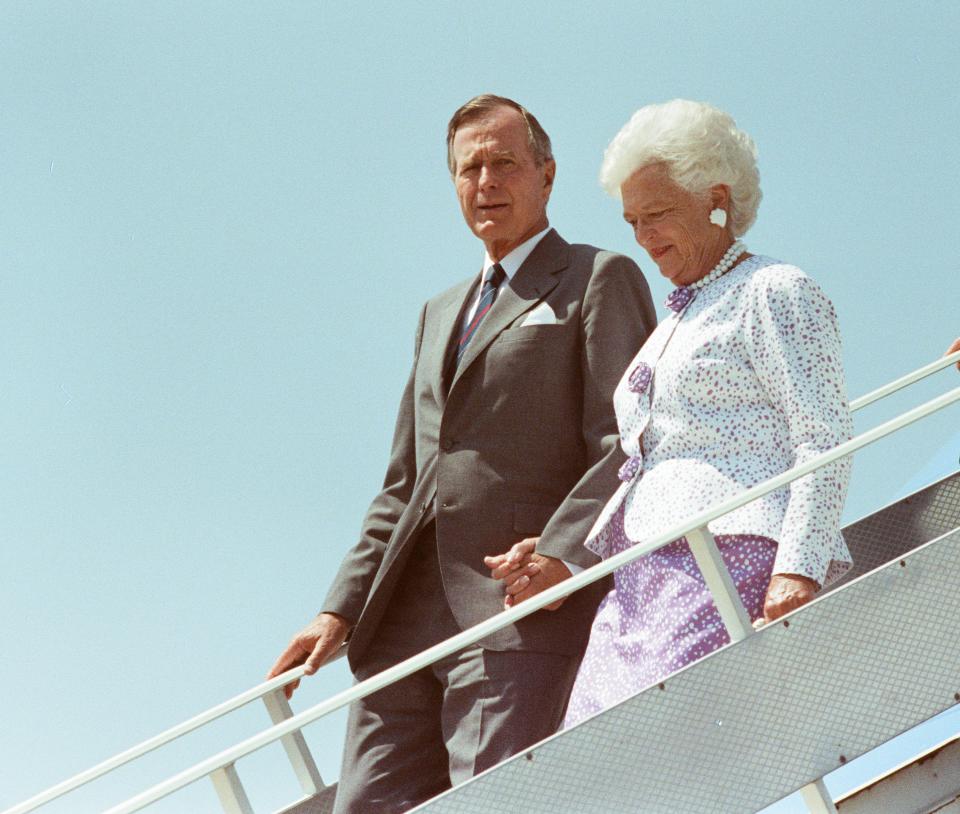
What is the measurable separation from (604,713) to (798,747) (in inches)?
14.5

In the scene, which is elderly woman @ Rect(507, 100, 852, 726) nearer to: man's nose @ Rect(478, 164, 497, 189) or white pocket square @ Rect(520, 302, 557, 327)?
white pocket square @ Rect(520, 302, 557, 327)

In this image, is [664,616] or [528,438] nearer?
[664,616]

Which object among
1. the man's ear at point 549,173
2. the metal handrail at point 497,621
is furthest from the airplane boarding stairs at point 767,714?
the man's ear at point 549,173

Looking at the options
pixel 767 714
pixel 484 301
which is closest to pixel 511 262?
pixel 484 301

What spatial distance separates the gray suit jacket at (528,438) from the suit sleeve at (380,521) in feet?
0.50

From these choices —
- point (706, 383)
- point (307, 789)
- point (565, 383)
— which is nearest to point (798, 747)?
point (706, 383)

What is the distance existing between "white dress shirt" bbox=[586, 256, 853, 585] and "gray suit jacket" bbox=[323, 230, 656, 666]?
0.23m

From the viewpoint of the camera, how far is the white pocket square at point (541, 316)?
135 inches

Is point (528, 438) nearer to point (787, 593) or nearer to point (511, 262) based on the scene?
point (511, 262)

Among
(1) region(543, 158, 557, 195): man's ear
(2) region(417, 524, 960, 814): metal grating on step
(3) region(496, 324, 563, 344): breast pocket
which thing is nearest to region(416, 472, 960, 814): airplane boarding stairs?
(2) region(417, 524, 960, 814): metal grating on step

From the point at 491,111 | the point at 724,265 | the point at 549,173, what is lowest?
the point at 724,265

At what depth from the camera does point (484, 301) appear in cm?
362

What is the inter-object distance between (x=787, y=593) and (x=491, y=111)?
1.59m

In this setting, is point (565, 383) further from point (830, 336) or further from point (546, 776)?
point (546, 776)
